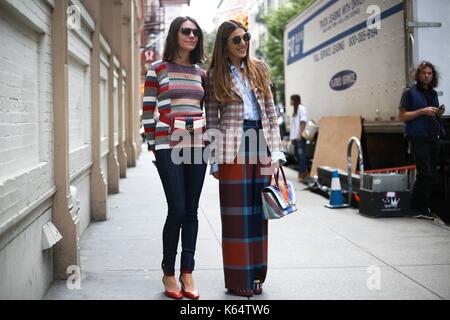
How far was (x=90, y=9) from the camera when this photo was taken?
769 cm

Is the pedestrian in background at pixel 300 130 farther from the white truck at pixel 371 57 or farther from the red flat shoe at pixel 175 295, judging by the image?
the red flat shoe at pixel 175 295

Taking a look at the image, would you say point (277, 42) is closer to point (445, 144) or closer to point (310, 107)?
point (310, 107)

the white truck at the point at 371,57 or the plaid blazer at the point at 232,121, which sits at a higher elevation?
the white truck at the point at 371,57

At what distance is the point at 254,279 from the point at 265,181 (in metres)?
0.77

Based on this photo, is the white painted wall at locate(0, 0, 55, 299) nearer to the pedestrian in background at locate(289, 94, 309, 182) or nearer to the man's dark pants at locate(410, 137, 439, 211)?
the man's dark pants at locate(410, 137, 439, 211)

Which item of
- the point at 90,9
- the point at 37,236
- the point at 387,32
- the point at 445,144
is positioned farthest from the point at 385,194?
the point at 37,236

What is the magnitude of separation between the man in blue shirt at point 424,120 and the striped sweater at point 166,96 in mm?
4217

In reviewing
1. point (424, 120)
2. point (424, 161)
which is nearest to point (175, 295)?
point (424, 161)

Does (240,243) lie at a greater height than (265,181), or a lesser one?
lesser

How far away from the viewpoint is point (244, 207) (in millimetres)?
4457

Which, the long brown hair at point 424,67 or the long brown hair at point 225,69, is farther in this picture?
the long brown hair at point 424,67

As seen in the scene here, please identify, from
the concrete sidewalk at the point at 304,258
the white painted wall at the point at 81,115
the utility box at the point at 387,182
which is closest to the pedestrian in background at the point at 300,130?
the concrete sidewalk at the point at 304,258

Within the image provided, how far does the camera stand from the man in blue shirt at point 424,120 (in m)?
7.67

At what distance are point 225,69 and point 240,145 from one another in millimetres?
589
